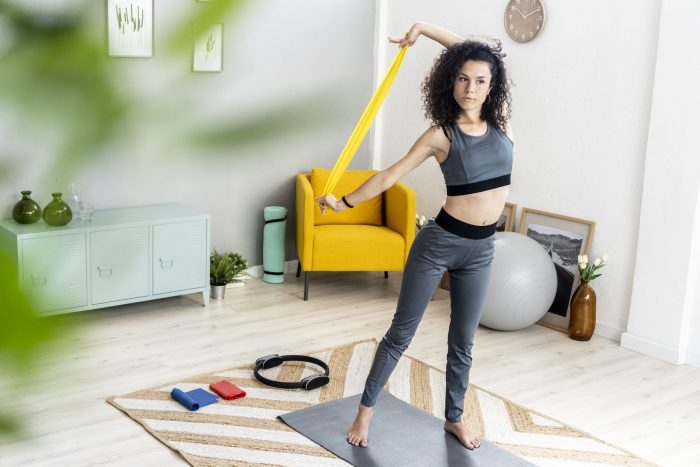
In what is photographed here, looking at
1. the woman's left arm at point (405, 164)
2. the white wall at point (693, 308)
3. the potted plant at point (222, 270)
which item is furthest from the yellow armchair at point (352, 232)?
the woman's left arm at point (405, 164)

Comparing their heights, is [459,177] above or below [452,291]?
above

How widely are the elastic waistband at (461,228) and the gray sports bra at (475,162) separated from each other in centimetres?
9

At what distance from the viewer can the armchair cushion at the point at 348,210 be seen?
194 inches

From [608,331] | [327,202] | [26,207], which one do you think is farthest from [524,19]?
[26,207]

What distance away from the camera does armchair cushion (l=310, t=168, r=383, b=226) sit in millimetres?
4930

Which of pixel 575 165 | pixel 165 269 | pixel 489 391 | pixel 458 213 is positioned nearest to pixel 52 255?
pixel 458 213

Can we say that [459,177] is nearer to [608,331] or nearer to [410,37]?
[410,37]

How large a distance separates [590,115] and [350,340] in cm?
170

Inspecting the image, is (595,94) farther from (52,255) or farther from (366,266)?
(52,255)

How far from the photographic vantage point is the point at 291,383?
136 inches

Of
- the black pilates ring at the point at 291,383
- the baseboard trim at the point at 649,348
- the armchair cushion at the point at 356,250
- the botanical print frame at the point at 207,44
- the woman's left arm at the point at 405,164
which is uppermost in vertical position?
the botanical print frame at the point at 207,44

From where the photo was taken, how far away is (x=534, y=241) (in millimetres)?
4320

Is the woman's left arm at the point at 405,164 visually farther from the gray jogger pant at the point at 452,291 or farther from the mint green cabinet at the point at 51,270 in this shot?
the mint green cabinet at the point at 51,270

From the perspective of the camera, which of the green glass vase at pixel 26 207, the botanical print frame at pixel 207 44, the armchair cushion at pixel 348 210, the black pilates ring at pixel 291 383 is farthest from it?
the armchair cushion at pixel 348 210
